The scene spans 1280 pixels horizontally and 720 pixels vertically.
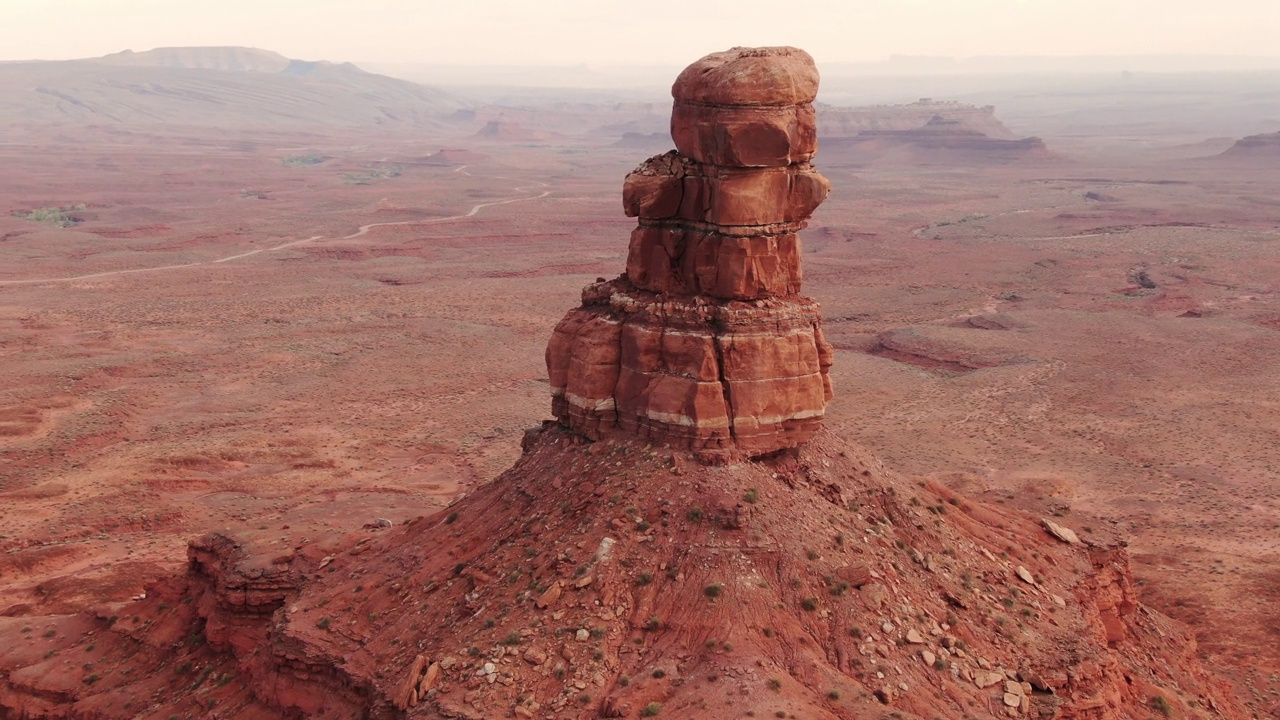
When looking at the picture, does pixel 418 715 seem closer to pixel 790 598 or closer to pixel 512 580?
pixel 512 580

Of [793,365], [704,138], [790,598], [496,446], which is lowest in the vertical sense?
[496,446]

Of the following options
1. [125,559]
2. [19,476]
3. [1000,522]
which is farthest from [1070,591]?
[19,476]

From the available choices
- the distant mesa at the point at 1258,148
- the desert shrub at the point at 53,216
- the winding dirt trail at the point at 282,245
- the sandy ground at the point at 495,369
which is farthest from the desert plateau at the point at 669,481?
the distant mesa at the point at 1258,148

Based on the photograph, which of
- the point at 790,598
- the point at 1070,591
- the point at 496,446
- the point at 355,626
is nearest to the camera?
the point at 790,598

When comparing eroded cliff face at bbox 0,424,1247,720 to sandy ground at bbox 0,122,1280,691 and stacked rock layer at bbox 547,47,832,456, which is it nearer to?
stacked rock layer at bbox 547,47,832,456

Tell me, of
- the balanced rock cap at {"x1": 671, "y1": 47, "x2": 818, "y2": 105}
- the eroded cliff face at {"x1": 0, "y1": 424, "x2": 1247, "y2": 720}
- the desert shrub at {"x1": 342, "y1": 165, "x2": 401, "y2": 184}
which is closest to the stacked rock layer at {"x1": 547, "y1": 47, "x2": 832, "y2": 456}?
the balanced rock cap at {"x1": 671, "y1": 47, "x2": 818, "y2": 105}

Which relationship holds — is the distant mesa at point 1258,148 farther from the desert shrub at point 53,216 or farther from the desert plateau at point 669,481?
the desert shrub at point 53,216

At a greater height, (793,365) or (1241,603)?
(793,365)
